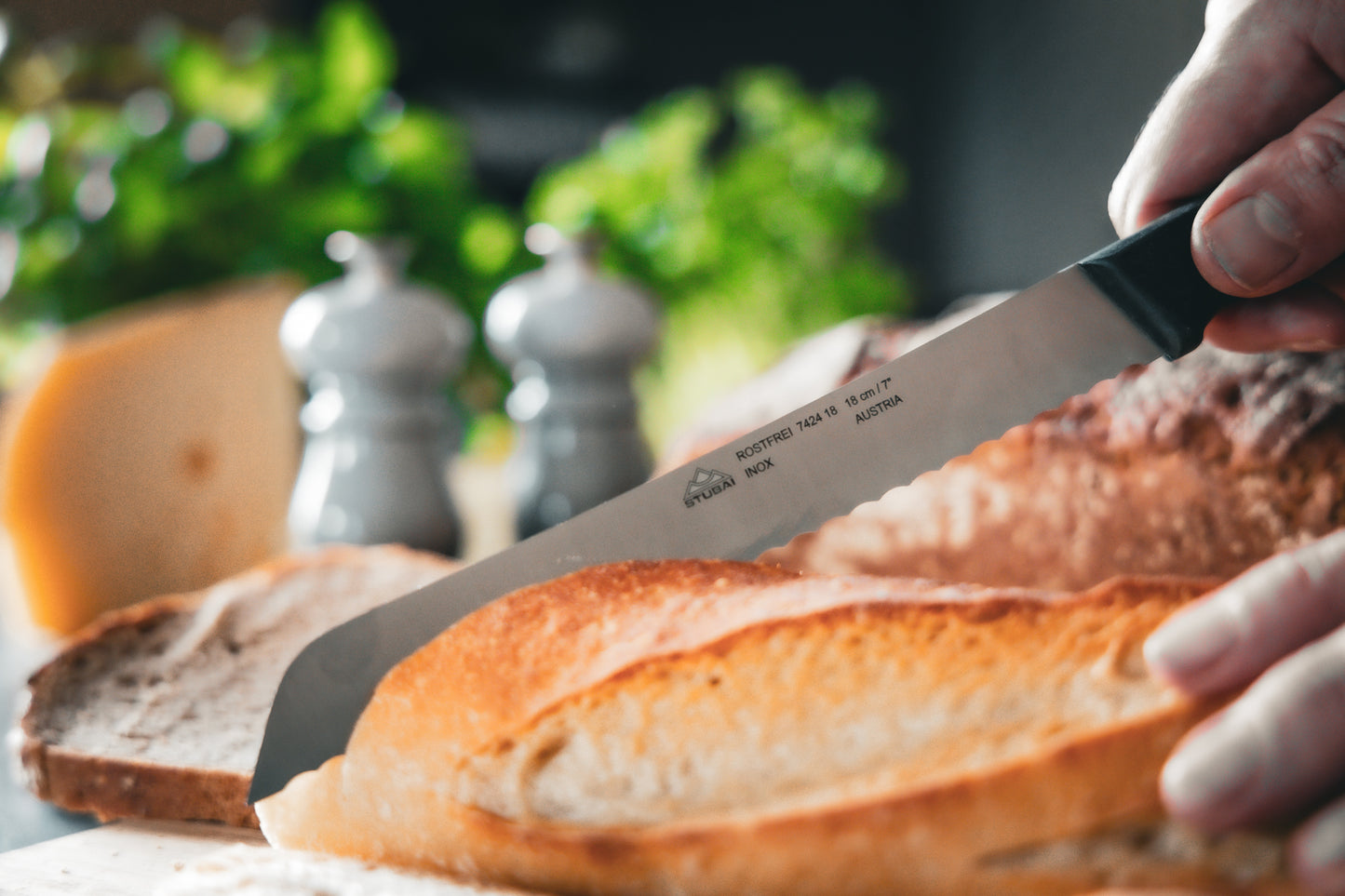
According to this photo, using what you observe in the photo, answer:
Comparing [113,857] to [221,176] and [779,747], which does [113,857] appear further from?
[221,176]

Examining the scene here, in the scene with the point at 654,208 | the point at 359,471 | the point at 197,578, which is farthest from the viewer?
the point at 654,208

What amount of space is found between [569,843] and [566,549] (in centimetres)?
26

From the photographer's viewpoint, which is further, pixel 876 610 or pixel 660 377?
pixel 660 377

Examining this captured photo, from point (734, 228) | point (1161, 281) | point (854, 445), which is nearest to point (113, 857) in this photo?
point (854, 445)

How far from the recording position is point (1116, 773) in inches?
26.7

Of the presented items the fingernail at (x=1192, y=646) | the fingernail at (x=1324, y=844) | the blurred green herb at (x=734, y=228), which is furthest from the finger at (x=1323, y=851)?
the blurred green herb at (x=734, y=228)

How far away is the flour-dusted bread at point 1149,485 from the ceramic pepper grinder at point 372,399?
0.74 m

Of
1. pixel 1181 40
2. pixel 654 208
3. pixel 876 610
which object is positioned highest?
pixel 1181 40

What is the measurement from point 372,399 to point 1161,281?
4.02ft

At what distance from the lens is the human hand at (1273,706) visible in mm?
618

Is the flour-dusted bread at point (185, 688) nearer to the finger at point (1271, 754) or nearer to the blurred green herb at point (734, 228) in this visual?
the finger at point (1271, 754)

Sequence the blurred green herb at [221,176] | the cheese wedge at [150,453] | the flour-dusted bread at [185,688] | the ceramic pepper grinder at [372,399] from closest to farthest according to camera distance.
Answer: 1. the flour-dusted bread at [185,688]
2. the ceramic pepper grinder at [372,399]
3. the cheese wedge at [150,453]
4. the blurred green herb at [221,176]

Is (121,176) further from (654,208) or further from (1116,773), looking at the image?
(1116,773)

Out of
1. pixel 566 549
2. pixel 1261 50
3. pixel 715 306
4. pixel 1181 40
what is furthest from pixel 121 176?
pixel 1181 40
